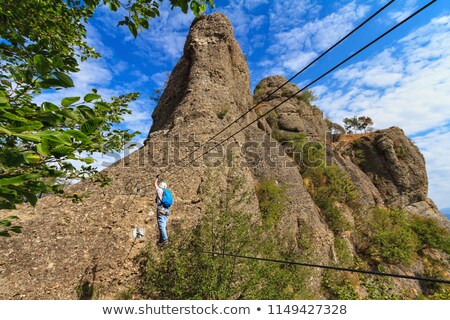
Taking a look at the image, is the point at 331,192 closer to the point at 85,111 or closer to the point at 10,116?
the point at 85,111

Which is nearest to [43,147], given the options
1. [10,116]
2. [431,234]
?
[10,116]

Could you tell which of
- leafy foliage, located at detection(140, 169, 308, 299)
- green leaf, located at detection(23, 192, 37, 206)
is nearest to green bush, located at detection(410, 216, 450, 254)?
leafy foliage, located at detection(140, 169, 308, 299)

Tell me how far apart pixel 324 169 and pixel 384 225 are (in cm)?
786

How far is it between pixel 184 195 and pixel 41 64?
35.7 feet

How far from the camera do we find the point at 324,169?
23734mm

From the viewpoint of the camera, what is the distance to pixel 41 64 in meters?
1.43

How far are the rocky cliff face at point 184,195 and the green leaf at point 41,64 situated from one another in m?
3.79

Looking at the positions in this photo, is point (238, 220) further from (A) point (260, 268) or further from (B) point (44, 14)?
(B) point (44, 14)

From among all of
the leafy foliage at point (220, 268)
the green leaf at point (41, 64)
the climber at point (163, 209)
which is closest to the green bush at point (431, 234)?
the leafy foliage at point (220, 268)

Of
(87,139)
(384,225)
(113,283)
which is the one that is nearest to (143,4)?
(87,139)

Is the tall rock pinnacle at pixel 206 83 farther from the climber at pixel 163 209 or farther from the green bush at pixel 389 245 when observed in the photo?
the green bush at pixel 389 245

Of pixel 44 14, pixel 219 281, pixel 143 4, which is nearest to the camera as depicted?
pixel 143 4

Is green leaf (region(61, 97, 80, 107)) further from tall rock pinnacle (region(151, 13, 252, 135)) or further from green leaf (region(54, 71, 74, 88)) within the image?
tall rock pinnacle (region(151, 13, 252, 135))

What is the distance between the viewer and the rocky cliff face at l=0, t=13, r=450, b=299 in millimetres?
8633
